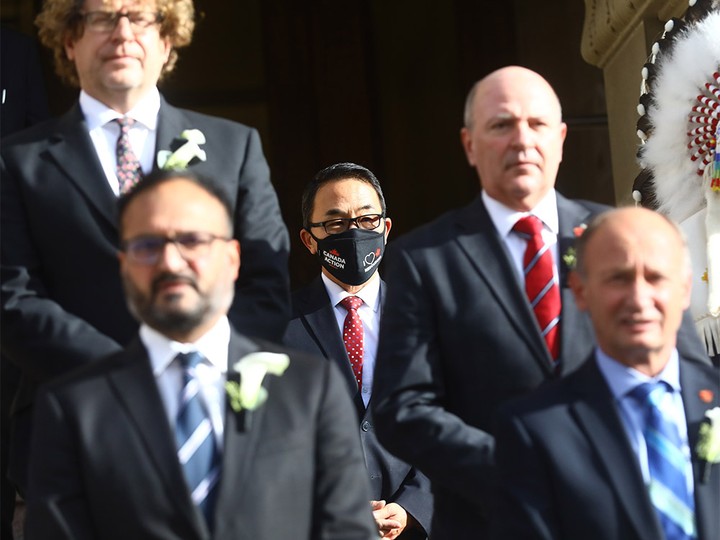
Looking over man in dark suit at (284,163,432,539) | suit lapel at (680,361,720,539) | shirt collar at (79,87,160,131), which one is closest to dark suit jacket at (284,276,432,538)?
man in dark suit at (284,163,432,539)

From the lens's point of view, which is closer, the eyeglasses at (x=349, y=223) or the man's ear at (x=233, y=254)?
the man's ear at (x=233, y=254)

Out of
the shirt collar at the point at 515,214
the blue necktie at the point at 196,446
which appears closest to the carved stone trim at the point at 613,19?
the shirt collar at the point at 515,214

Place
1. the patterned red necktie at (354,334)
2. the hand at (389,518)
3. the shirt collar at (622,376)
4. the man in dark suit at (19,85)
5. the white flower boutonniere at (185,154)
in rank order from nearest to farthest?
the shirt collar at (622,376) → the white flower boutonniere at (185,154) → the hand at (389,518) → the patterned red necktie at (354,334) → the man in dark suit at (19,85)

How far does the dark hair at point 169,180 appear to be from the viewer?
135 inches

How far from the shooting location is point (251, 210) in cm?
384

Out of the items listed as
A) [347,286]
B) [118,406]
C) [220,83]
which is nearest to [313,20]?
[220,83]

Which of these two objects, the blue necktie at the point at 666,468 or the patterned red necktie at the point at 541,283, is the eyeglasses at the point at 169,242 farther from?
the blue necktie at the point at 666,468

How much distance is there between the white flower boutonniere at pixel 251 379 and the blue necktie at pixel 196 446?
75mm

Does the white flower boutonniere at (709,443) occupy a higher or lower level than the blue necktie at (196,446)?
lower

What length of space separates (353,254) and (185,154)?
46.5 inches

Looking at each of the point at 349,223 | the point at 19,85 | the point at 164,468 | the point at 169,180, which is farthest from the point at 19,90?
the point at 164,468

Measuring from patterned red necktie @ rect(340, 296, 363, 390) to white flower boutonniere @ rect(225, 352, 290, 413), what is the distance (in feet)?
4.75

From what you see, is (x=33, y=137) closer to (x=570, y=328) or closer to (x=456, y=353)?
(x=456, y=353)

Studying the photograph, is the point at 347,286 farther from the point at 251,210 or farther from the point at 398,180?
the point at 398,180
